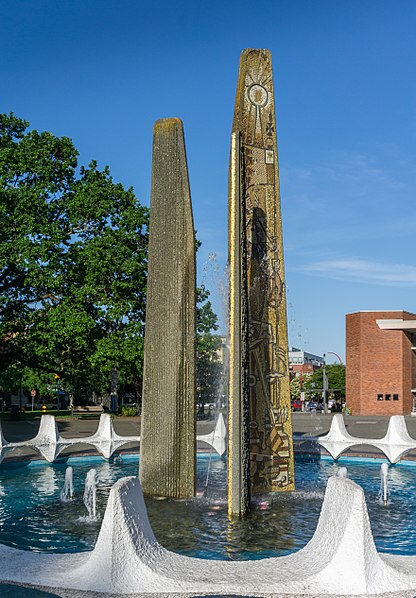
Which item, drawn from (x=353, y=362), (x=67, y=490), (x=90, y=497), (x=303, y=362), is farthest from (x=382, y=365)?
(x=303, y=362)

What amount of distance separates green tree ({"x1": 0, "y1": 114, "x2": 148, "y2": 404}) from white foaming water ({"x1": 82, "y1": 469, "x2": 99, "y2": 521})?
21316 mm

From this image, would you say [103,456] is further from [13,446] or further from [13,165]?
[13,165]

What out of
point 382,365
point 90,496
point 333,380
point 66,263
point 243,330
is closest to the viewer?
point 243,330

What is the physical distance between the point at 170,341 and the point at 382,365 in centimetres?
5065

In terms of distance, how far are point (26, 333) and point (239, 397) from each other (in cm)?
2575

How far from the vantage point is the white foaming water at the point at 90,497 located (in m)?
8.98

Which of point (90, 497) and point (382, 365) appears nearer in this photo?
point (90, 497)

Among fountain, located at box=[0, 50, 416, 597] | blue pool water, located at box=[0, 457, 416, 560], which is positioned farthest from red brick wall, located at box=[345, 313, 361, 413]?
fountain, located at box=[0, 50, 416, 597]

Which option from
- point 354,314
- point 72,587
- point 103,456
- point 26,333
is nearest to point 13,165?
point 26,333

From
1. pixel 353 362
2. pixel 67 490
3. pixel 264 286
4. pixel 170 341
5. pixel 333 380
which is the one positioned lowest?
pixel 67 490

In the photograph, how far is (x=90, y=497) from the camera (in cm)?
1024

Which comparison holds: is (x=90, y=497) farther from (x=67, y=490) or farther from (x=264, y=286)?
(x=264, y=286)

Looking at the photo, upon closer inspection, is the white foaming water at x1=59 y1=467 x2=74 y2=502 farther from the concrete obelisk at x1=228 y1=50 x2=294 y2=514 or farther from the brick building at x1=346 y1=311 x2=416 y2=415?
the brick building at x1=346 y1=311 x2=416 y2=415

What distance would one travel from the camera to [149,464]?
33.2ft
